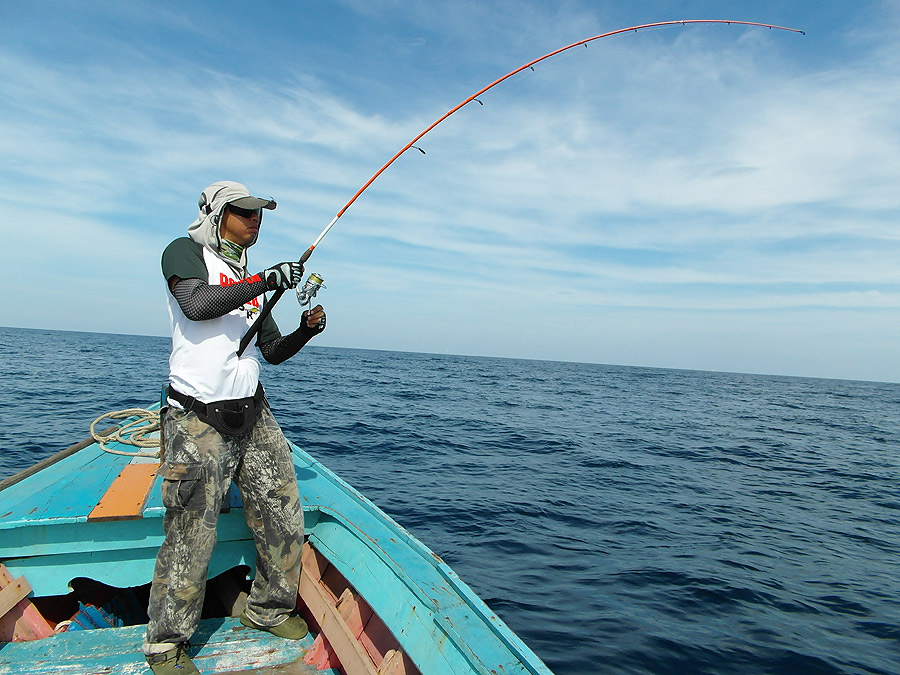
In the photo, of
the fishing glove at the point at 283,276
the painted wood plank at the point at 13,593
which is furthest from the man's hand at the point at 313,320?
the painted wood plank at the point at 13,593

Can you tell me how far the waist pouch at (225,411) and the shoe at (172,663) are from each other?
1.05 metres

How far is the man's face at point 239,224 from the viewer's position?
2.57 metres

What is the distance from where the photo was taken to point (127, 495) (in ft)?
10.8

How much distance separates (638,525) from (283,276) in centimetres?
699

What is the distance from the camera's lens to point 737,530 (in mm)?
7762

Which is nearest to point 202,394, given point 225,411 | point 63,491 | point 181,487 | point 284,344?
point 225,411

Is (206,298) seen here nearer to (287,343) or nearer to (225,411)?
(225,411)

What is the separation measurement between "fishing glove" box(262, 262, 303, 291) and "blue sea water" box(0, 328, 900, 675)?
372 centimetres

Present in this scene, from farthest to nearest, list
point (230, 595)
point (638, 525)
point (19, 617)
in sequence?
point (638, 525), point (230, 595), point (19, 617)

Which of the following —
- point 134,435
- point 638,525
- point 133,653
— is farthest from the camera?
point 638,525

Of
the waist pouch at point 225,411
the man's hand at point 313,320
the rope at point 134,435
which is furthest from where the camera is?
the rope at point 134,435

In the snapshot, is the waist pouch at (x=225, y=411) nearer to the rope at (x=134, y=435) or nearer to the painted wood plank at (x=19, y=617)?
the painted wood plank at (x=19, y=617)

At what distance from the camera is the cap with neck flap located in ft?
8.24

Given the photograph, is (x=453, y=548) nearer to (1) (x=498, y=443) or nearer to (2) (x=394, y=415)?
(1) (x=498, y=443)
